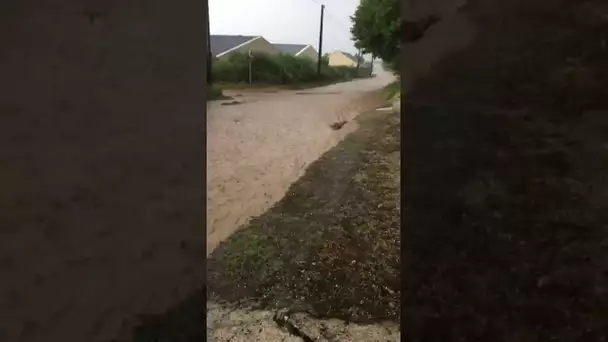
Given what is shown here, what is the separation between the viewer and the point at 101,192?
0.63 m

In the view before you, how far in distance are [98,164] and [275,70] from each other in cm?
45

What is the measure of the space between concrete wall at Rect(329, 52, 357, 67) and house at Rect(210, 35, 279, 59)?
0.11 metres

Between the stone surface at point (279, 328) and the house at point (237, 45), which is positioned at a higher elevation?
the house at point (237, 45)

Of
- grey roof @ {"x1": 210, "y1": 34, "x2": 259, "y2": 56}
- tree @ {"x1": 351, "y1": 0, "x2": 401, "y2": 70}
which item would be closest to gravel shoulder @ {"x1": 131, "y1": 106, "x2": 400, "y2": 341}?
tree @ {"x1": 351, "y1": 0, "x2": 401, "y2": 70}

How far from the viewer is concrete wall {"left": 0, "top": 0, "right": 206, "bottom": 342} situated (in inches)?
23.5

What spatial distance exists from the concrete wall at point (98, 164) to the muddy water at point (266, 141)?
21 centimetres

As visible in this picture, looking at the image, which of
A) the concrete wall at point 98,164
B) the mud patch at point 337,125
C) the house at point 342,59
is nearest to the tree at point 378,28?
the house at point 342,59

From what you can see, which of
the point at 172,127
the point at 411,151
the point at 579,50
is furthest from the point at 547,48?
the point at 172,127

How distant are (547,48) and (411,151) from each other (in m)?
0.18

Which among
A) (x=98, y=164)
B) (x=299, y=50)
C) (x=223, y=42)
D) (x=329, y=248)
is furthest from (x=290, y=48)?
(x=98, y=164)

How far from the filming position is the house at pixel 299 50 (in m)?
1.00

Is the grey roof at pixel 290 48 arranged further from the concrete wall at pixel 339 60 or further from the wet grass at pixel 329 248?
the wet grass at pixel 329 248

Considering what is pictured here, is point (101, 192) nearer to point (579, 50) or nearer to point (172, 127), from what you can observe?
point (172, 127)

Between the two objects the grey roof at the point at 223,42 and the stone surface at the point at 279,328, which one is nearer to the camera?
the stone surface at the point at 279,328
